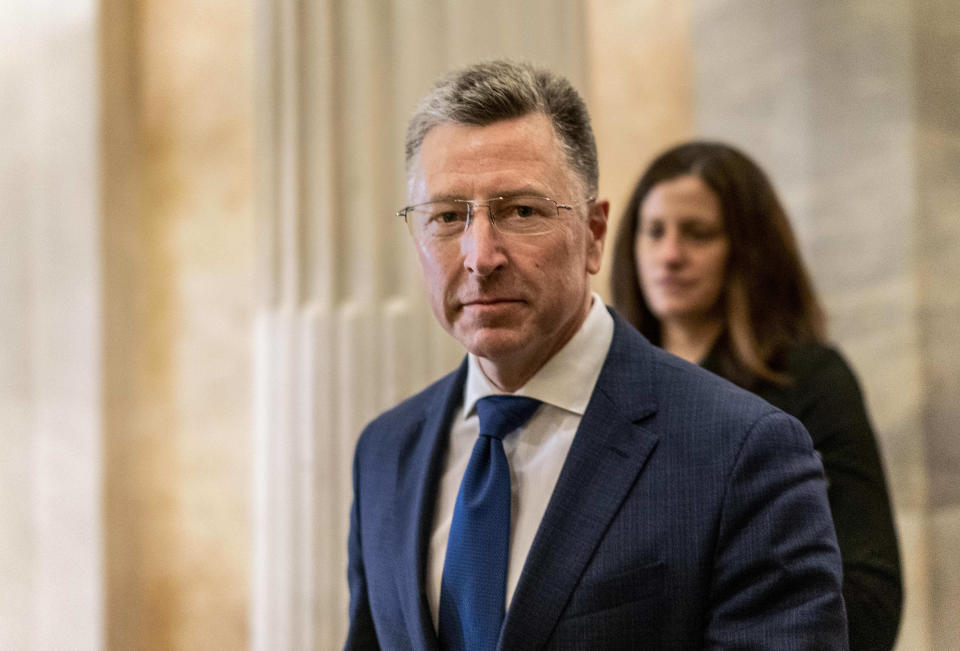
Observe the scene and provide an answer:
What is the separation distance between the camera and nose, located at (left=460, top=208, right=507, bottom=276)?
56.4 inches

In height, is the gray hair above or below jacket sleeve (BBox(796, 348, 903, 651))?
above

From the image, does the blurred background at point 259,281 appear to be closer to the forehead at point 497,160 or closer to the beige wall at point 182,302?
the beige wall at point 182,302

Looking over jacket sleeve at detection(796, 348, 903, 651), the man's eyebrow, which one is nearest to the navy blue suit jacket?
the man's eyebrow

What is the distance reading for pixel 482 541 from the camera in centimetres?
Result: 147

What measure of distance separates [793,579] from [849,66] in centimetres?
253

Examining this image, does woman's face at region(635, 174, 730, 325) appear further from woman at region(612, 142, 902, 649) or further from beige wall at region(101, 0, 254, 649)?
beige wall at region(101, 0, 254, 649)

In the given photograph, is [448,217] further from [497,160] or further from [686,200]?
[686,200]

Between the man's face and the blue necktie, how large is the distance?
11 cm

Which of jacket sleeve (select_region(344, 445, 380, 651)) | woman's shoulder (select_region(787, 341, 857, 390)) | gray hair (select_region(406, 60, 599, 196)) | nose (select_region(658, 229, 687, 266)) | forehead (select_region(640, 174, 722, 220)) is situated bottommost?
jacket sleeve (select_region(344, 445, 380, 651))

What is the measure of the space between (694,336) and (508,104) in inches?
45.7

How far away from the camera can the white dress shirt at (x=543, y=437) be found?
4.94 feet

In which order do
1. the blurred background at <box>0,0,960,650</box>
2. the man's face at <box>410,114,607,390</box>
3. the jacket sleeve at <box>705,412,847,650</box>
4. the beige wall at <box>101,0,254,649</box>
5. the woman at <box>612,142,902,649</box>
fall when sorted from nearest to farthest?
1. the jacket sleeve at <box>705,412,847,650</box>
2. the man's face at <box>410,114,607,390</box>
3. the woman at <box>612,142,902,649</box>
4. the blurred background at <box>0,0,960,650</box>
5. the beige wall at <box>101,0,254,649</box>

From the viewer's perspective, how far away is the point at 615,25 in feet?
12.3

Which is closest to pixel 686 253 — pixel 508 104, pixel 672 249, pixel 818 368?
pixel 672 249
